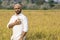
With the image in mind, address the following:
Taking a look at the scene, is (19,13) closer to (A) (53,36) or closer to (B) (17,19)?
(B) (17,19)

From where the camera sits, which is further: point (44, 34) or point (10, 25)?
point (44, 34)

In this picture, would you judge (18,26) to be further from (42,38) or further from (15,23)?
(42,38)

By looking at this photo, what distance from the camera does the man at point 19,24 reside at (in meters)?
4.62

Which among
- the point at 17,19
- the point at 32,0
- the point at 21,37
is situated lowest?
the point at 32,0

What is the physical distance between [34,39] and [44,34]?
1012mm

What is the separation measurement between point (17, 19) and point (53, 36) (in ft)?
15.2

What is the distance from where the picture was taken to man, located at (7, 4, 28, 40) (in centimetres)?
462

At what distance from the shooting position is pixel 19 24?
4699 millimetres

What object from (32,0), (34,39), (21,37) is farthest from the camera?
(32,0)

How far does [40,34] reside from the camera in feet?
31.7

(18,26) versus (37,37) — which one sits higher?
(18,26)

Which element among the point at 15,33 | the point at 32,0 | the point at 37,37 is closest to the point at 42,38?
the point at 37,37

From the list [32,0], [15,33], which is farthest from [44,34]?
[32,0]

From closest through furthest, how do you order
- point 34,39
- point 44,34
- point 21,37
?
point 21,37 < point 34,39 < point 44,34
